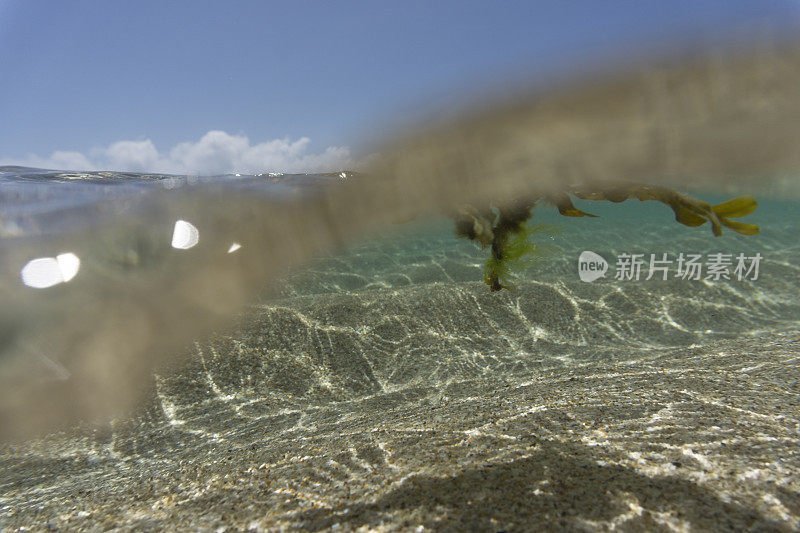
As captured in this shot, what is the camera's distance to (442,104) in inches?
240

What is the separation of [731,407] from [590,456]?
118cm

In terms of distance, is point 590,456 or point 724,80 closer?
point 590,456

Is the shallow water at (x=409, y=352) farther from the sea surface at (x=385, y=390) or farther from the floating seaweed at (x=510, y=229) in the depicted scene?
the floating seaweed at (x=510, y=229)

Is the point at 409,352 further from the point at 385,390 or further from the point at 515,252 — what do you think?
the point at 515,252

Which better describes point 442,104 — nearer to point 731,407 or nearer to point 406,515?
point 731,407

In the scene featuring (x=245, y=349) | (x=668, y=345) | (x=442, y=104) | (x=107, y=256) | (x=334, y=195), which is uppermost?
(x=442, y=104)

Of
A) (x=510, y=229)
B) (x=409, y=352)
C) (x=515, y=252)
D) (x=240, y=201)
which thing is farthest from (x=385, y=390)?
(x=240, y=201)

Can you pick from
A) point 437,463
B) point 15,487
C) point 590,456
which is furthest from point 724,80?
point 15,487

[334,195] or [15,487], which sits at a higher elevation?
[334,195]

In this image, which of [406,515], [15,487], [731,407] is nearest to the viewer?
[406,515]

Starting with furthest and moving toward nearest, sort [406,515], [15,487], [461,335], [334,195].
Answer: [334,195] → [461,335] → [15,487] → [406,515]

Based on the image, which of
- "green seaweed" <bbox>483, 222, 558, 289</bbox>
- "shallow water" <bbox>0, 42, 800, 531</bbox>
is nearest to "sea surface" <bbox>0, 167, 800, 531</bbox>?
"shallow water" <bbox>0, 42, 800, 531</bbox>

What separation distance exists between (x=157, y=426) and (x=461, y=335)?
3969 mm

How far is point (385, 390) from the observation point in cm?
421
